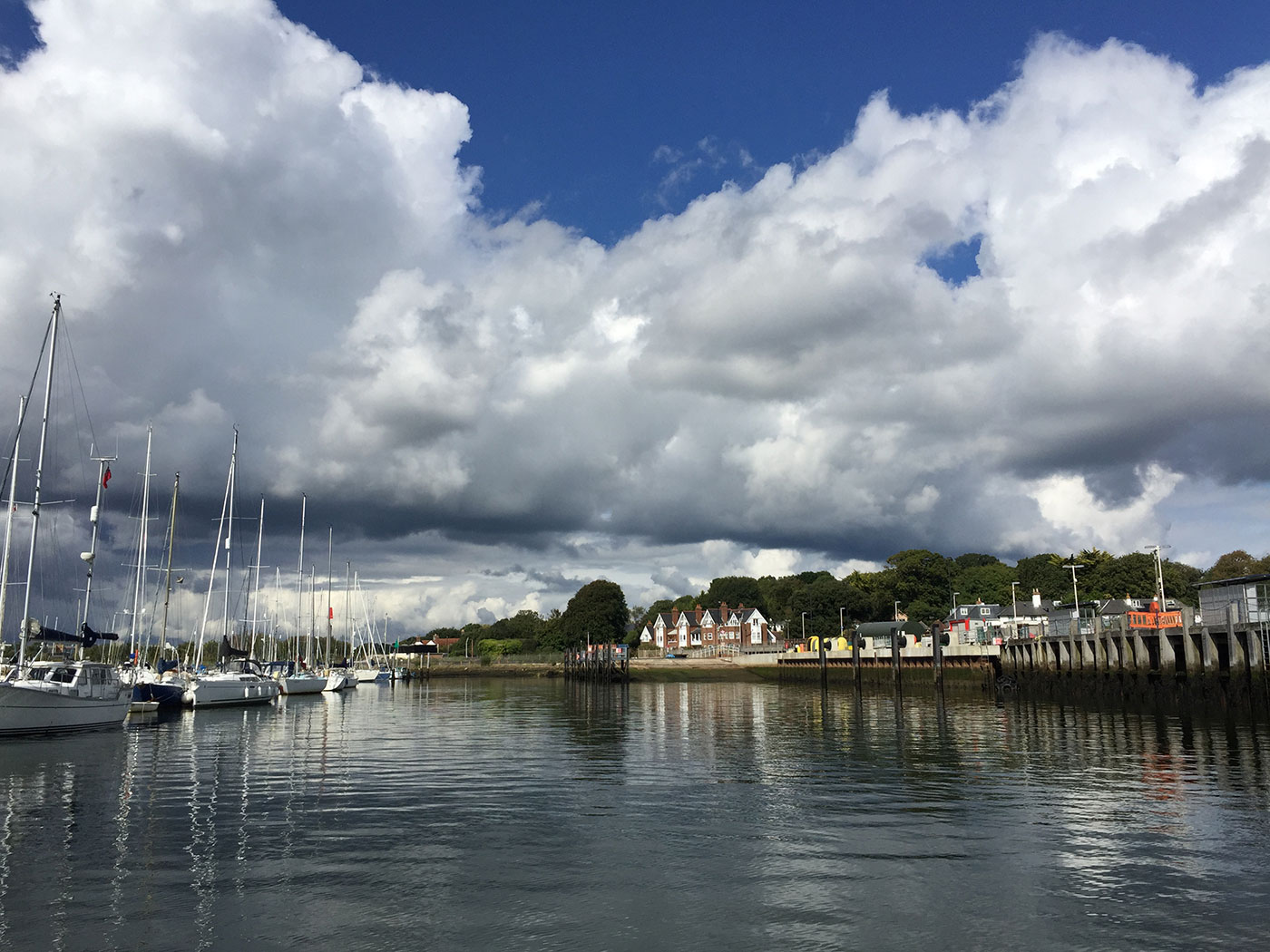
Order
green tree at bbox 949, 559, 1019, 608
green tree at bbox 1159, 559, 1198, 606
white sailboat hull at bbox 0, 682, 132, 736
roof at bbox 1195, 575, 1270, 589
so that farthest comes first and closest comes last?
green tree at bbox 949, 559, 1019, 608 → green tree at bbox 1159, 559, 1198, 606 → roof at bbox 1195, 575, 1270, 589 → white sailboat hull at bbox 0, 682, 132, 736

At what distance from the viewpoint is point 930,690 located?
275 feet

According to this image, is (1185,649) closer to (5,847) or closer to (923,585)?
(5,847)

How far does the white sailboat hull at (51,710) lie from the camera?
133 ft

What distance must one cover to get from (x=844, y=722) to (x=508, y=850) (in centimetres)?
3446

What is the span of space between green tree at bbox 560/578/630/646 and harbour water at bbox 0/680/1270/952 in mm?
145911

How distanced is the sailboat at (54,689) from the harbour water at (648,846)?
4.33 m

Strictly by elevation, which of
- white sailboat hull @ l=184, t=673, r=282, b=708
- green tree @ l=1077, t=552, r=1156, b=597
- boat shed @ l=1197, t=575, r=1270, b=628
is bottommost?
white sailboat hull @ l=184, t=673, r=282, b=708

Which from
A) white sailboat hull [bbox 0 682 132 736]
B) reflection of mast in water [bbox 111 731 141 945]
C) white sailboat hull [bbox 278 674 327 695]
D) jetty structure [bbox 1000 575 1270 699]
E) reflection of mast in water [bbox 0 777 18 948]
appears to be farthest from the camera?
white sailboat hull [bbox 278 674 327 695]

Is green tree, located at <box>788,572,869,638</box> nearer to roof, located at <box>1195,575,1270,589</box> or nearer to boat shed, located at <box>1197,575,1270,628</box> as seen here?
roof, located at <box>1195,575,1270,589</box>

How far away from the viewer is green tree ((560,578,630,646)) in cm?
18175

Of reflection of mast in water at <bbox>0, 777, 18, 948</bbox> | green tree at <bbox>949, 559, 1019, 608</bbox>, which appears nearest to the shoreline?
green tree at <bbox>949, 559, 1019, 608</bbox>

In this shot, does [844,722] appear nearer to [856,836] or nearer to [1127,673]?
[1127,673]

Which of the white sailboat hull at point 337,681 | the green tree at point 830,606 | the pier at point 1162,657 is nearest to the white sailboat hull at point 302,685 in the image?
the white sailboat hull at point 337,681

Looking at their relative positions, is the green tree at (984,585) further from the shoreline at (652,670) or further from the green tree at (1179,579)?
the shoreline at (652,670)
